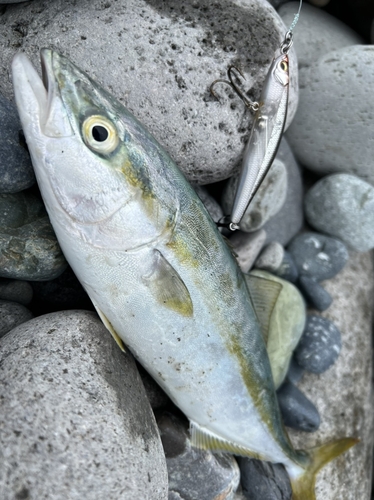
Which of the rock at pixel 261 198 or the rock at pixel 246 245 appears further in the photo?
the rock at pixel 246 245

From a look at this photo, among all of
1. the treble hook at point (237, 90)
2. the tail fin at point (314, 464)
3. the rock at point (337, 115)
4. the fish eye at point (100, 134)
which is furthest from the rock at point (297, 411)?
the fish eye at point (100, 134)

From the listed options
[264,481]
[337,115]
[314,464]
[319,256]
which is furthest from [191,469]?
[337,115]

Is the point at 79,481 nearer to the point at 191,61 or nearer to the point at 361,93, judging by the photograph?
the point at 191,61

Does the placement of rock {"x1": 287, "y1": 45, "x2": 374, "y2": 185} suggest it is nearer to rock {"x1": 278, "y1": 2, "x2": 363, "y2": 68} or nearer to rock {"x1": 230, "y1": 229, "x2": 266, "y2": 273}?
rock {"x1": 278, "y1": 2, "x2": 363, "y2": 68}

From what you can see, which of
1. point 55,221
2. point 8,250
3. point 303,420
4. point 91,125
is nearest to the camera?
point 91,125

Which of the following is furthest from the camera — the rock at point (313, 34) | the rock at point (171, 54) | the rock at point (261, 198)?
the rock at point (313, 34)

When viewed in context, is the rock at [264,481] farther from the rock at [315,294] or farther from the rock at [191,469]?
the rock at [315,294]

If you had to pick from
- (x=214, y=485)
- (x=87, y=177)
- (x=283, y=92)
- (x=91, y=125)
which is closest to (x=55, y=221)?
(x=87, y=177)
